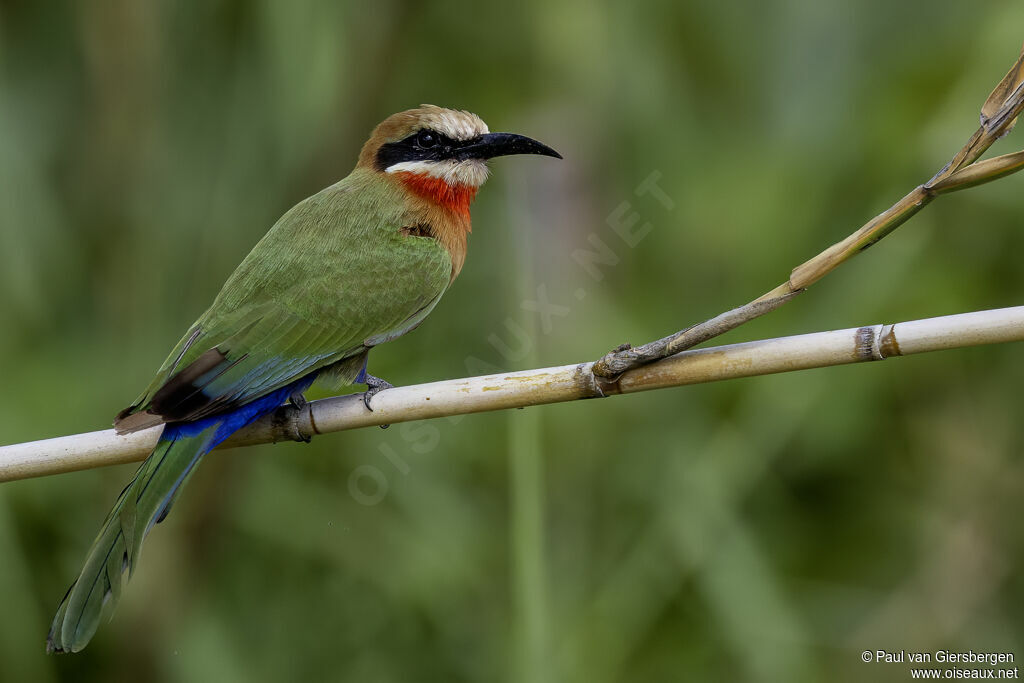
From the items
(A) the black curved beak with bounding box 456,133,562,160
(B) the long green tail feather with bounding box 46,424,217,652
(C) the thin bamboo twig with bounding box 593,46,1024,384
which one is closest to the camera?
(C) the thin bamboo twig with bounding box 593,46,1024,384

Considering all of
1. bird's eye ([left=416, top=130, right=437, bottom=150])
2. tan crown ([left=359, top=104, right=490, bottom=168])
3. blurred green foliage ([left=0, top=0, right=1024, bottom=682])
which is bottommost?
blurred green foliage ([left=0, top=0, right=1024, bottom=682])

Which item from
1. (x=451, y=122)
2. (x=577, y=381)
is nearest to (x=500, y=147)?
(x=451, y=122)

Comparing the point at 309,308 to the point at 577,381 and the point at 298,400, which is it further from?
the point at 577,381

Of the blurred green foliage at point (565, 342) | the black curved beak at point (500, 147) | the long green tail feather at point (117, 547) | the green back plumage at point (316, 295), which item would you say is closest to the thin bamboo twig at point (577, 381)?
the long green tail feather at point (117, 547)

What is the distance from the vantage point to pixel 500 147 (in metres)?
2.82

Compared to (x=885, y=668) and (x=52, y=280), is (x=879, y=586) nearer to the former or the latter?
(x=885, y=668)

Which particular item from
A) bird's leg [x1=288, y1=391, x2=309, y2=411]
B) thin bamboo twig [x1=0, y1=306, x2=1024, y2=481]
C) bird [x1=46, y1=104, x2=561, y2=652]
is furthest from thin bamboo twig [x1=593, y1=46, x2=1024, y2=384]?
bird's leg [x1=288, y1=391, x2=309, y2=411]

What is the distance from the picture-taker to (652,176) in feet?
10.8

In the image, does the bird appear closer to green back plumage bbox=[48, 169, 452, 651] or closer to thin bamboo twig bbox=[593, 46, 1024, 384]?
green back plumage bbox=[48, 169, 452, 651]

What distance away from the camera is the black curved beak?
9.14 ft

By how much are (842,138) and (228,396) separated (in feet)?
6.72

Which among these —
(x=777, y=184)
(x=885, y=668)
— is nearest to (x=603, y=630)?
(x=885, y=668)

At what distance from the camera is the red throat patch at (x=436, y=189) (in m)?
2.81

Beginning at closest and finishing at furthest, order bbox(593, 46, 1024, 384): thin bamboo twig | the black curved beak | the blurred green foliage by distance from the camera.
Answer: bbox(593, 46, 1024, 384): thin bamboo twig, the black curved beak, the blurred green foliage
